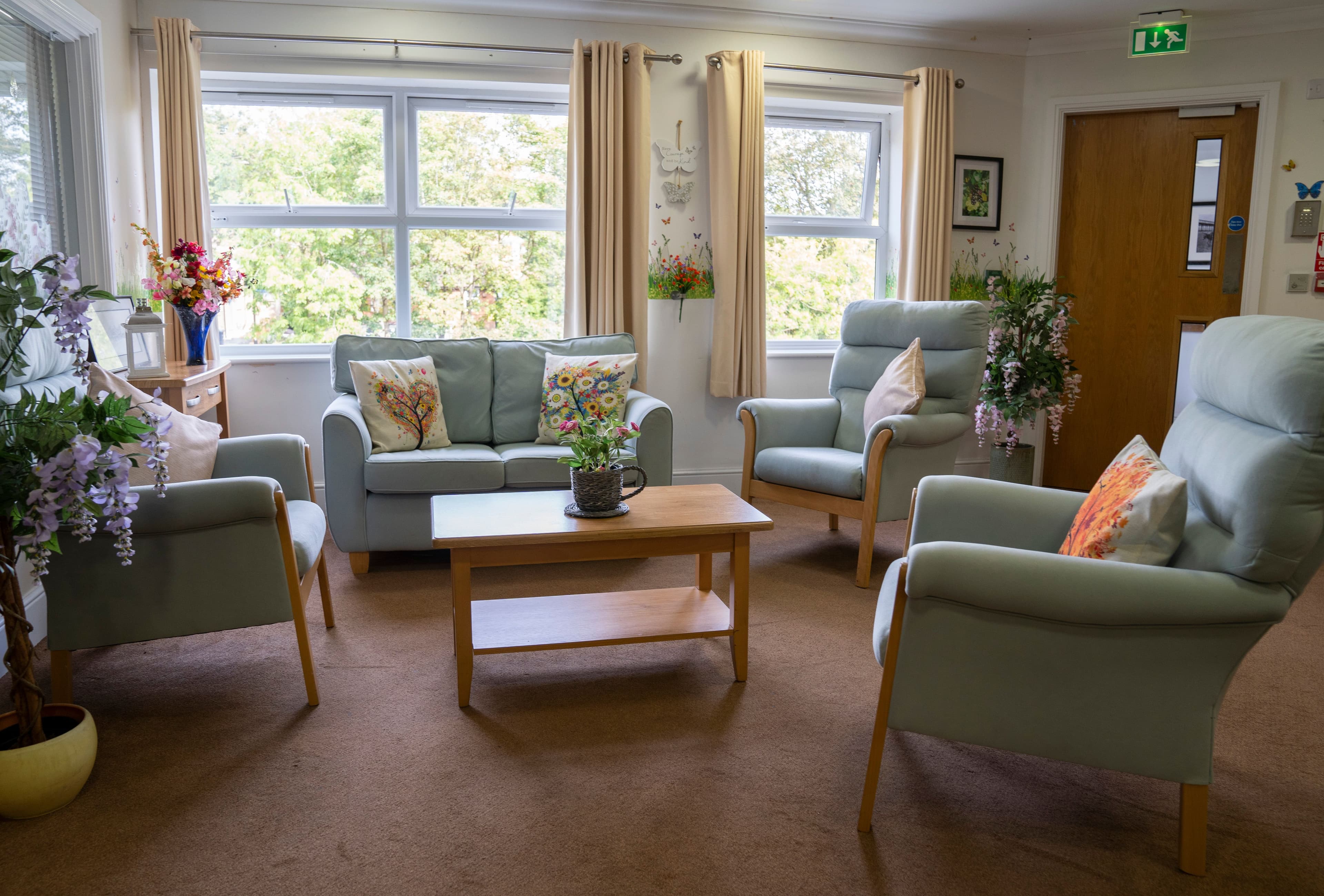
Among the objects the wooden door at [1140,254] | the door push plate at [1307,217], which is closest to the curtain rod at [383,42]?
the wooden door at [1140,254]

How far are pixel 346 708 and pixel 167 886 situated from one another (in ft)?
2.39

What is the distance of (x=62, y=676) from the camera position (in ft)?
7.30

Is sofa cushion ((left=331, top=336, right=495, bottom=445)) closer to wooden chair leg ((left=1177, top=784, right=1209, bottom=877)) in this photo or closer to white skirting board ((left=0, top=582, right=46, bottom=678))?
white skirting board ((left=0, top=582, right=46, bottom=678))

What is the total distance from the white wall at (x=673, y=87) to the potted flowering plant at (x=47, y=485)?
2509 mm

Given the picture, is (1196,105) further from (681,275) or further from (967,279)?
(681,275)

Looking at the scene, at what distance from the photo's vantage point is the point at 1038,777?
210cm

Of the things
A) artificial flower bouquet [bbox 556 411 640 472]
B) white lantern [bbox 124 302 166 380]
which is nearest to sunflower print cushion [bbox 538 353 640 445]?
artificial flower bouquet [bbox 556 411 640 472]

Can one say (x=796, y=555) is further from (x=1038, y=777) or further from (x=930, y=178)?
(x=930, y=178)

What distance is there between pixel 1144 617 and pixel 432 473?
8.09 ft

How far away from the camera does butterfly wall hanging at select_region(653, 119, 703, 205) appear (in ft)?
14.8

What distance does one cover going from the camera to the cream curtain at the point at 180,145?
12.7ft

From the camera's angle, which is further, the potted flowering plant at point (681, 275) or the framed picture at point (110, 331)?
the potted flowering plant at point (681, 275)

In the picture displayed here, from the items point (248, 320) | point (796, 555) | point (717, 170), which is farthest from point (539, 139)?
point (796, 555)

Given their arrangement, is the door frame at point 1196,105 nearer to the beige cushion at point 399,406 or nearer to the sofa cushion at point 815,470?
the sofa cushion at point 815,470
